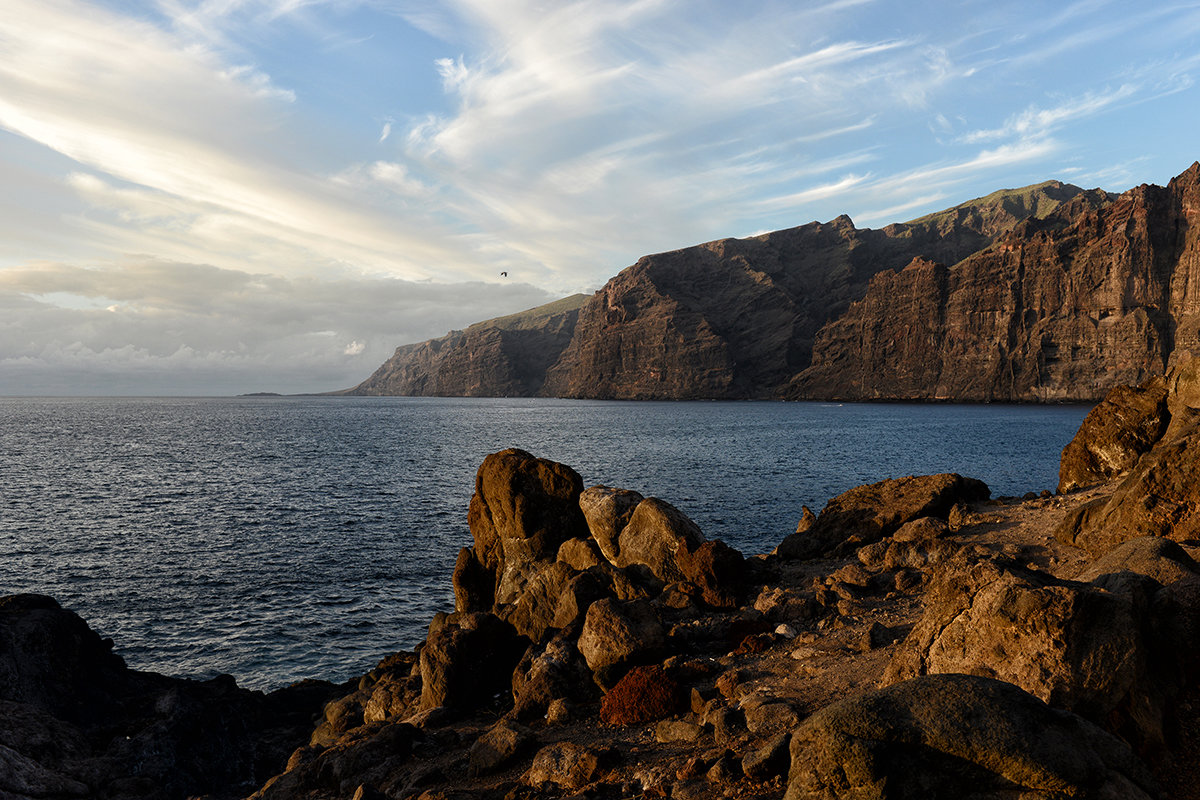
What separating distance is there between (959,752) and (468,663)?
1392 centimetres

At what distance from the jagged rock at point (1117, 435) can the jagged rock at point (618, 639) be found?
2379cm

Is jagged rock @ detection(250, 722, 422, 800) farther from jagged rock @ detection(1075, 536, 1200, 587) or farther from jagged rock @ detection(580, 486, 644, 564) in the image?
jagged rock @ detection(1075, 536, 1200, 587)

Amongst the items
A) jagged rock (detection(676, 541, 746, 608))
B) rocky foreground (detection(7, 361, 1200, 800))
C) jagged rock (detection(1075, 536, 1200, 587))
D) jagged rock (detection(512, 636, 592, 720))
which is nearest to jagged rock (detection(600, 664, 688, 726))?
rocky foreground (detection(7, 361, 1200, 800))

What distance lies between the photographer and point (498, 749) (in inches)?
502

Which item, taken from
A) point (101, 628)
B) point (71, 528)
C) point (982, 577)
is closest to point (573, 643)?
point (982, 577)

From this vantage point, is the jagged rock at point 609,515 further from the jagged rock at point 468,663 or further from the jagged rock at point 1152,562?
the jagged rock at point 1152,562

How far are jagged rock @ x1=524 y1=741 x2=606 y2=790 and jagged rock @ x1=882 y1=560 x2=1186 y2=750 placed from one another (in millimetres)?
5516

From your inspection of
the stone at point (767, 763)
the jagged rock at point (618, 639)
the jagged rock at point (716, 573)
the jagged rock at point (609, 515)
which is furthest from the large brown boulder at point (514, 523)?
the stone at point (767, 763)

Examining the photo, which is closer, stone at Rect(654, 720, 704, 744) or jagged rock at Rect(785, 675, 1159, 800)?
jagged rock at Rect(785, 675, 1159, 800)

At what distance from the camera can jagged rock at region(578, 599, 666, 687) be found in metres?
15.0

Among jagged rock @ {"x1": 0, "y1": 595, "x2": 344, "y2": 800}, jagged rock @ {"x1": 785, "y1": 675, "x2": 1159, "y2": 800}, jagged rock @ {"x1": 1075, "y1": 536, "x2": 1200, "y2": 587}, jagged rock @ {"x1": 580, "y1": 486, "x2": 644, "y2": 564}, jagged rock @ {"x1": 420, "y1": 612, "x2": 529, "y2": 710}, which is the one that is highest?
jagged rock @ {"x1": 1075, "y1": 536, "x2": 1200, "y2": 587}

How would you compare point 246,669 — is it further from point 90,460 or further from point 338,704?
point 90,460

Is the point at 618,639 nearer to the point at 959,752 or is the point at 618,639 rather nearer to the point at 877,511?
the point at 959,752

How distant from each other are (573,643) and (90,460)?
3710 inches
